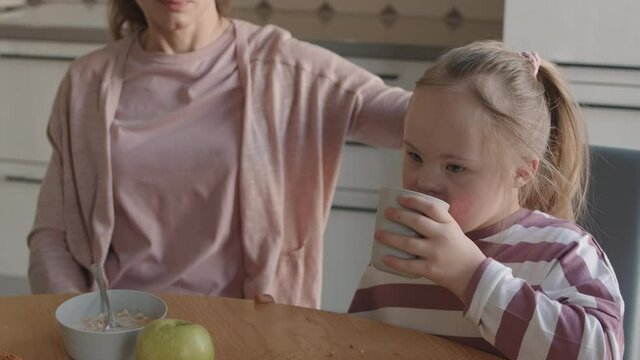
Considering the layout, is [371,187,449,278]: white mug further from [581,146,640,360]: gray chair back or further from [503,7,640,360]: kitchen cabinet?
[503,7,640,360]: kitchen cabinet

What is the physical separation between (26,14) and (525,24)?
157 centimetres

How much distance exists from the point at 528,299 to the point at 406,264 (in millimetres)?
147

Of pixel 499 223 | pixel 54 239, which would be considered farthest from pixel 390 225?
pixel 54 239

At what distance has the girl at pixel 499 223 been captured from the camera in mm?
1143

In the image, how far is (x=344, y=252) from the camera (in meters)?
2.79

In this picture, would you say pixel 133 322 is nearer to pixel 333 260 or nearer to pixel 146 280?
pixel 146 280

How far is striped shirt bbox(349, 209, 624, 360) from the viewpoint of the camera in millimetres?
1140

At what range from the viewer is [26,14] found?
3.07 meters

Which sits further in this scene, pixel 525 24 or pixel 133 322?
pixel 525 24

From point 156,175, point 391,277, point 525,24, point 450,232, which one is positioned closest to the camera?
point 450,232

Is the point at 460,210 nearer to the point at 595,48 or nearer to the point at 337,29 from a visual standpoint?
the point at 595,48

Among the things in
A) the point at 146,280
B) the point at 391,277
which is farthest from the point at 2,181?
the point at 391,277

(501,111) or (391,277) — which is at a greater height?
(501,111)

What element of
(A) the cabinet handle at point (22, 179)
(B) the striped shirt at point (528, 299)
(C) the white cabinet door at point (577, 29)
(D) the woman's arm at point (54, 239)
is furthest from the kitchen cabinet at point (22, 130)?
(B) the striped shirt at point (528, 299)
